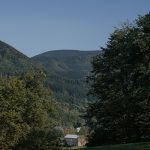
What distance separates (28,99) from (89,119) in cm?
840

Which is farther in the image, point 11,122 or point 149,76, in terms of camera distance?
point 11,122

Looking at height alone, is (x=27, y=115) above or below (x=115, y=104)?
below

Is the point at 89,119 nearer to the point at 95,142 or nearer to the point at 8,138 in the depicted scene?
the point at 95,142

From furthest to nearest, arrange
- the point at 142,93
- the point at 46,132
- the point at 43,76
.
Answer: the point at 43,76
the point at 46,132
the point at 142,93

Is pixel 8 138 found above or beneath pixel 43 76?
beneath

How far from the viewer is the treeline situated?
2191 inches

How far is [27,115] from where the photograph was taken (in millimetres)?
63375

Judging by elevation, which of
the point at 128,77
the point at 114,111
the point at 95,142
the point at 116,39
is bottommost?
the point at 95,142

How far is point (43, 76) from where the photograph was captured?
7162 centimetres

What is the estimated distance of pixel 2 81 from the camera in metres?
66.2

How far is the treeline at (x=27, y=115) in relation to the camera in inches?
2191

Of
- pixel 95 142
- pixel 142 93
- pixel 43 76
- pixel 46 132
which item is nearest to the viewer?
pixel 142 93

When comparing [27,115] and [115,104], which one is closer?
[115,104]

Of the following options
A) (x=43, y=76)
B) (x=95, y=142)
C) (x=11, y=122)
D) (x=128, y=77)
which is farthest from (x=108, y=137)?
(x=43, y=76)
